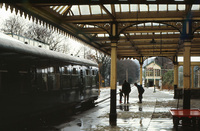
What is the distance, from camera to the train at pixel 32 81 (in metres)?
9.11

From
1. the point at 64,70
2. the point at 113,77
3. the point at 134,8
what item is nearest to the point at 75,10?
the point at 134,8

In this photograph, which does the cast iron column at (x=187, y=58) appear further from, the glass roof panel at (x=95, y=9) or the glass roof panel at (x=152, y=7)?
the glass roof panel at (x=95, y=9)

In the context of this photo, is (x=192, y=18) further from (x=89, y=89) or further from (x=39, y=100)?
(x=89, y=89)

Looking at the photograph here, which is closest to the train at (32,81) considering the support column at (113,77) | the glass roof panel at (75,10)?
the glass roof panel at (75,10)

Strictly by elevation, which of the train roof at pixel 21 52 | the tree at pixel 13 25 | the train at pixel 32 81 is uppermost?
the tree at pixel 13 25

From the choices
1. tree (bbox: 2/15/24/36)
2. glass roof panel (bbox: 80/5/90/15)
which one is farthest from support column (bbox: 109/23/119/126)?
tree (bbox: 2/15/24/36)

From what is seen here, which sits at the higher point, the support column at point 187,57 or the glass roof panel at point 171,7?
the glass roof panel at point 171,7

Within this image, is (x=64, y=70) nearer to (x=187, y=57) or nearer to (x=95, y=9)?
(x=95, y=9)

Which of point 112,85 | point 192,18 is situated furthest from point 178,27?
point 112,85

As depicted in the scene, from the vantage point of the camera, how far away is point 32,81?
1105cm

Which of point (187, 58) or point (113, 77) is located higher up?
point (187, 58)

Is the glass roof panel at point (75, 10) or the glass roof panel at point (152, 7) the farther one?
the glass roof panel at point (75, 10)

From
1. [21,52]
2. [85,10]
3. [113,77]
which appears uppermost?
[85,10]

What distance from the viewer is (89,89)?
21.4 metres
